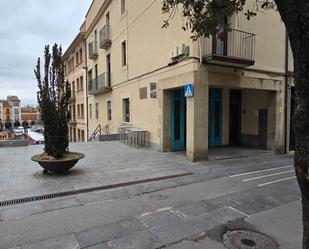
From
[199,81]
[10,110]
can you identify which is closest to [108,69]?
[199,81]

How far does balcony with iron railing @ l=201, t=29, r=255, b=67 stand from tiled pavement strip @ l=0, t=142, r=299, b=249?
3.86 m

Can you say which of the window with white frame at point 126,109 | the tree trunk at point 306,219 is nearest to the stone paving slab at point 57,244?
the tree trunk at point 306,219

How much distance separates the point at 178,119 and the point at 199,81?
2.78 m

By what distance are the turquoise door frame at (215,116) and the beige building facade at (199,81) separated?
5cm

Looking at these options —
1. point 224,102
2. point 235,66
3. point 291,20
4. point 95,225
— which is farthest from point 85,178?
point 224,102

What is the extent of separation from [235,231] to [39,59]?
6.08 metres

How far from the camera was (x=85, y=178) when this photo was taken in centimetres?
615

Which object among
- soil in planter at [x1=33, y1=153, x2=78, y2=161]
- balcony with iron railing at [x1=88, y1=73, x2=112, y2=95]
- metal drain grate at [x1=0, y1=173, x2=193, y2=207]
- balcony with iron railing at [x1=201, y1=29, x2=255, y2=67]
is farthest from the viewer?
balcony with iron railing at [x1=88, y1=73, x2=112, y2=95]

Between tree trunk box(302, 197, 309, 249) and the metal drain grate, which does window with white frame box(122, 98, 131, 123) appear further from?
tree trunk box(302, 197, 309, 249)

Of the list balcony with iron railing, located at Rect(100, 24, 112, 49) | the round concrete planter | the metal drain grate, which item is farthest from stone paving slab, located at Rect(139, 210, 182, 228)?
balcony with iron railing, located at Rect(100, 24, 112, 49)

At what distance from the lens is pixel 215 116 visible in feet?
37.8

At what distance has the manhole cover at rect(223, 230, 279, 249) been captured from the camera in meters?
3.16

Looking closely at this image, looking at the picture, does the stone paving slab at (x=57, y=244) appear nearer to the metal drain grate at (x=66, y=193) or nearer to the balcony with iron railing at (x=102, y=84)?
the metal drain grate at (x=66, y=193)

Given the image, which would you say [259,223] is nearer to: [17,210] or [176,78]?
[17,210]
